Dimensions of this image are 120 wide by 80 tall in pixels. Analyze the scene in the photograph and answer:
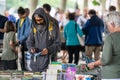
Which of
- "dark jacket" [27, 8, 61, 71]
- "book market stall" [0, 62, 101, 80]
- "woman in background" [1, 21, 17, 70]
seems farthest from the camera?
"woman in background" [1, 21, 17, 70]

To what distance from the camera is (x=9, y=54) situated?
7.39 metres

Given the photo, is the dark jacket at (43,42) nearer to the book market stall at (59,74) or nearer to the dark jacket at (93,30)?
the book market stall at (59,74)

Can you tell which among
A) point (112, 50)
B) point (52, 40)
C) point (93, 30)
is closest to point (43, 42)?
point (52, 40)

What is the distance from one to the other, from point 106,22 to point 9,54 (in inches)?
137

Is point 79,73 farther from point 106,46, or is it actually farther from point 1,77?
point 1,77

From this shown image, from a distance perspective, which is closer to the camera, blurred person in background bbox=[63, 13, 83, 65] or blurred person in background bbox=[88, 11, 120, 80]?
blurred person in background bbox=[88, 11, 120, 80]

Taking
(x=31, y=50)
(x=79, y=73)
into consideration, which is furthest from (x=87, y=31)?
(x=79, y=73)

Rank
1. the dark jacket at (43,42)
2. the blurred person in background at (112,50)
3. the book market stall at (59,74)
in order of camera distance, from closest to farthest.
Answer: the blurred person in background at (112,50), the book market stall at (59,74), the dark jacket at (43,42)

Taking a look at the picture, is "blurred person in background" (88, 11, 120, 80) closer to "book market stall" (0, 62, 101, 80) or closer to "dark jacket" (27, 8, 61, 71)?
"book market stall" (0, 62, 101, 80)

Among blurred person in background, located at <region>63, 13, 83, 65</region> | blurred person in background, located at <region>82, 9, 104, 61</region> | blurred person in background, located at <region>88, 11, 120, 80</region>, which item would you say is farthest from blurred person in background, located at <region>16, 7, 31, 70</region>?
blurred person in background, located at <region>88, 11, 120, 80</region>

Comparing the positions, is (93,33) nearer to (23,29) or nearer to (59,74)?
(23,29)

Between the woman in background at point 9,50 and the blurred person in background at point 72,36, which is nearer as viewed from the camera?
the woman in background at point 9,50

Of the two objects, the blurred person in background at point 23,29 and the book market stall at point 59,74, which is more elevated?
the blurred person in background at point 23,29

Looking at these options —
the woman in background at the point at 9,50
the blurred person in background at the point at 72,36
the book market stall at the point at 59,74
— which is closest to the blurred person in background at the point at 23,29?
the woman in background at the point at 9,50
